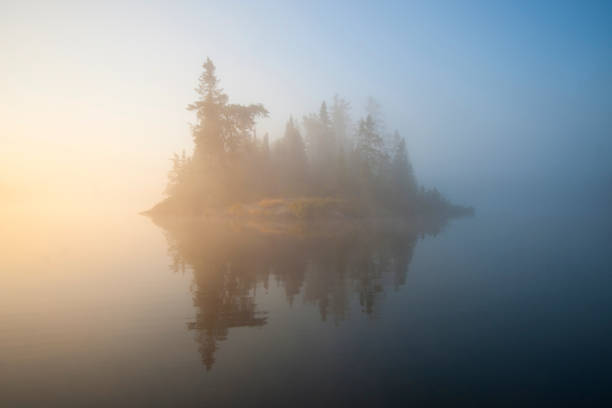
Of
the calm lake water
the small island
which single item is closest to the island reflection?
the calm lake water

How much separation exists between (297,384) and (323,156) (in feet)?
215

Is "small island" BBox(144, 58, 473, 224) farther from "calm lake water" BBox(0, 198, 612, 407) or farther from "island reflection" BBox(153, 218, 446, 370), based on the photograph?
"calm lake water" BBox(0, 198, 612, 407)

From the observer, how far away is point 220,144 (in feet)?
191

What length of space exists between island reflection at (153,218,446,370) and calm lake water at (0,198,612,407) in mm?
121

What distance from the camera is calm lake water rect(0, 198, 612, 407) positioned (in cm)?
686

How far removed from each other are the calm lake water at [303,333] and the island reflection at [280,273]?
0.12 meters

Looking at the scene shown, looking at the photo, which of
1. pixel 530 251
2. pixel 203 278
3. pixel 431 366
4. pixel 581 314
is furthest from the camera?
Answer: pixel 530 251

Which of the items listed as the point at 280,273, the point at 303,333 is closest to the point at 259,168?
the point at 280,273

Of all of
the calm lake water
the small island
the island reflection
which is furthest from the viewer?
the small island

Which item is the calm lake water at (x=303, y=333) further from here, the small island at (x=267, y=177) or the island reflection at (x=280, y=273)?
the small island at (x=267, y=177)

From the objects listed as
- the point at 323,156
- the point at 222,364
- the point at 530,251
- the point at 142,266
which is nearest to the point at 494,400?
the point at 222,364

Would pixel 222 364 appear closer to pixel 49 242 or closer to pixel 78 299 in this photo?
pixel 78 299

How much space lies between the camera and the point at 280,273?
17.0 meters

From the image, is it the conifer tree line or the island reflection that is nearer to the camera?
the island reflection
